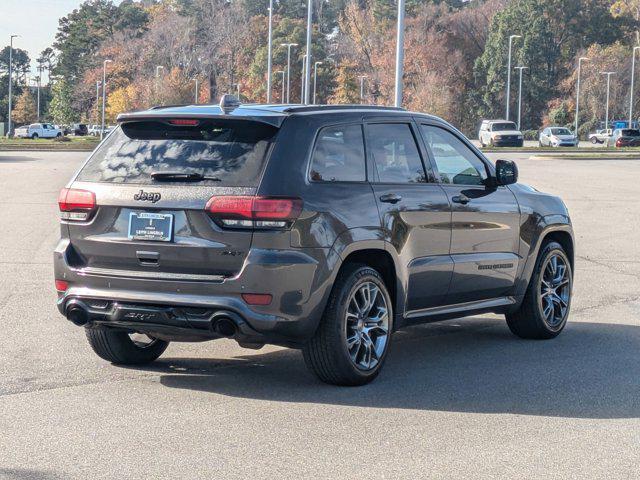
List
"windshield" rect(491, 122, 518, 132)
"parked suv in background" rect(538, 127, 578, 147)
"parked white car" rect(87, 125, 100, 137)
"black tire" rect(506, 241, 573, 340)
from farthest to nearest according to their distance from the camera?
"parked white car" rect(87, 125, 100, 137) → "parked suv in background" rect(538, 127, 578, 147) → "windshield" rect(491, 122, 518, 132) → "black tire" rect(506, 241, 573, 340)

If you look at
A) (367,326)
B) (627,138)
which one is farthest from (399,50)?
(627,138)

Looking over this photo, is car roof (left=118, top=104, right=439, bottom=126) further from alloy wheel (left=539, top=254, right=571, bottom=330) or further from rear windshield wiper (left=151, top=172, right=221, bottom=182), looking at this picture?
alloy wheel (left=539, top=254, right=571, bottom=330)

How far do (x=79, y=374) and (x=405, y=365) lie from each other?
2.19 metres

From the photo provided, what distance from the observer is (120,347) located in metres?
7.88

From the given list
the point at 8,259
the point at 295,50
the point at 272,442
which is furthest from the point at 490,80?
the point at 272,442

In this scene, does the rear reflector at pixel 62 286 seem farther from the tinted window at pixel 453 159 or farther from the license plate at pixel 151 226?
the tinted window at pixel 453 159

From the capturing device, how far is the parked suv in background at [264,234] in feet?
22.4

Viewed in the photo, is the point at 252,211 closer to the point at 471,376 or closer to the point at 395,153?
the point at 395,153

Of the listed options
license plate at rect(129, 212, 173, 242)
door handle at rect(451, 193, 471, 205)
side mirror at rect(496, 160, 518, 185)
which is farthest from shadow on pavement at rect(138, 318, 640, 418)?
side mirror at rect(496, 160, 518, 185)

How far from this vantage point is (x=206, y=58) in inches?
4193

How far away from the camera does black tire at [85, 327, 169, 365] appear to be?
7.84m

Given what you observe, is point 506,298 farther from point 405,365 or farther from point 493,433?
point 493,433

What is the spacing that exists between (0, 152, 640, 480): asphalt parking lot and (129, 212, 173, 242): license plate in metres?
0.94

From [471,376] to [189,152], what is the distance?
2.36 m
